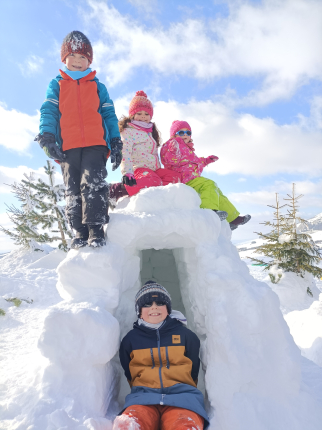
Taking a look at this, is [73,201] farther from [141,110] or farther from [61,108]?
[141,110]

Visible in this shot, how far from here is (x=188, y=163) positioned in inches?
139

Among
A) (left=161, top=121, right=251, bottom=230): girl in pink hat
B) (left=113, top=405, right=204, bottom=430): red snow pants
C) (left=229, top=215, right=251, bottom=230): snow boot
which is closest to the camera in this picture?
(left=113, top=405, right=204, bottom=430): red snow pants

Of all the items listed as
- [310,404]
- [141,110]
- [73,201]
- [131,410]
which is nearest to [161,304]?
[131,410]

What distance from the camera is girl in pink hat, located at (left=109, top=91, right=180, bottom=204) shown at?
3.24m

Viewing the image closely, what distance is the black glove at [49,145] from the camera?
230cm

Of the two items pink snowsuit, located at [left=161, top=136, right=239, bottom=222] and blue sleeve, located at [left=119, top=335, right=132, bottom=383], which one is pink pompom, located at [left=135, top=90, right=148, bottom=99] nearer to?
pink snowsuit, located at [left=161, top=136, right=239, bottom=222]

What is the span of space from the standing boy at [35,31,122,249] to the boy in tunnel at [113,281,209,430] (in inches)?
30.7

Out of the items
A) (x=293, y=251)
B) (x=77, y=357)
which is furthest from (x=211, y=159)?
(x=293, y=251)

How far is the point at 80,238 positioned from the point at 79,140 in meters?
0.90

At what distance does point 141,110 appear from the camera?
3438 millimetres

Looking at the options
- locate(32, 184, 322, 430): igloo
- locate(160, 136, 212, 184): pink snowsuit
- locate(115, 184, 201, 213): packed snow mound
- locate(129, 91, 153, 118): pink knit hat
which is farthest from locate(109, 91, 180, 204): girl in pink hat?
locate(32, 184, 322, 430): igloo

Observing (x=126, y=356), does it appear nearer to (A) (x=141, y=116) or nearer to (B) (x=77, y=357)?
(B) (x=77, y=357)

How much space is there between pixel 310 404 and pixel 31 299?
5.51 meters

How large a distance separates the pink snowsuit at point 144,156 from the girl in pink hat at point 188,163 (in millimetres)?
138
